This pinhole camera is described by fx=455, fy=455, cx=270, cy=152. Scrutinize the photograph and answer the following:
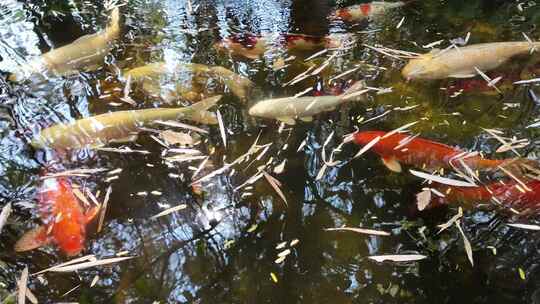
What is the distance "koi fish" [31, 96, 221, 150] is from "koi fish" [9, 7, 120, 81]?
1.03 meters

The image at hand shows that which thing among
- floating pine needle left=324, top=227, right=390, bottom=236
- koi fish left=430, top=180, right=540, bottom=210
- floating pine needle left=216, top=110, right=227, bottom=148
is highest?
floating pine needle left=216, top=110, right=227, bottom=148

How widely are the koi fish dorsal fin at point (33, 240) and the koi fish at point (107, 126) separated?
783mm

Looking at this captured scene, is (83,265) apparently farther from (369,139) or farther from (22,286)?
(369,139)

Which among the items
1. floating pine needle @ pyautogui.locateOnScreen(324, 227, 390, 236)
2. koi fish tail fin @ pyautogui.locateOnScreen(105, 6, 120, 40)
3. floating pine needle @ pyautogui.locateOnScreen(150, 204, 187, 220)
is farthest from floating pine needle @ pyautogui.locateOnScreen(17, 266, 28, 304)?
koi fish tail fin @ pyautogui.locateOnScreen(105, 6, 120, 40)

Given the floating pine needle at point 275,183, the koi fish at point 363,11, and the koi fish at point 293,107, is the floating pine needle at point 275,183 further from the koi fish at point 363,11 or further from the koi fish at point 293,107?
the koi fish at point 363,11

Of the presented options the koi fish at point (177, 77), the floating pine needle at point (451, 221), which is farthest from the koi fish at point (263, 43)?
the floating pine needle at point (451, 221)

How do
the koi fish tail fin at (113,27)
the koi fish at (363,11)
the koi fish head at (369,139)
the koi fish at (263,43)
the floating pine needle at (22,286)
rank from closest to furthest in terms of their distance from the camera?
the floating pine needle at (22,286) < the koi fish head at (369,139) < the koi fish at (263,43) < the koi fish tail fin at (113,27) < the koi fish at (363,11)

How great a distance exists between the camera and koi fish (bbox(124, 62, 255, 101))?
3969mm

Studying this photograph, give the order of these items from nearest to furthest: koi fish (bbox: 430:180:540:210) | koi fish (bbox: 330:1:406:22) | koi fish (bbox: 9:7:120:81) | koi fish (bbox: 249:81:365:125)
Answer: koi fish (bbox: 430:180:540:210), koi fish (bbox: 249:81:365:125), koi fish (bbox: 9:7:120:81), koi fish (bbox: 330:1:406:22)

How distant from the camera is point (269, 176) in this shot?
10.0 feet

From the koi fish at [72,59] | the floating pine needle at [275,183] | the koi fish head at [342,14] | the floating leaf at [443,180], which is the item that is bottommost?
the floating leaf at [443,180]

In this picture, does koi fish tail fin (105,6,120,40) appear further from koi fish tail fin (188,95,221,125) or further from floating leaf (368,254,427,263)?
floating leaf (368,254,427,263)

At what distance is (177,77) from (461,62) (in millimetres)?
2530

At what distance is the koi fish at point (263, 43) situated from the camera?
4.54 m
